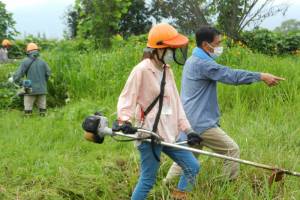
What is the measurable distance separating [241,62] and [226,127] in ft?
9.82

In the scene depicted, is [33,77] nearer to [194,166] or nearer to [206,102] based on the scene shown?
[206,102]

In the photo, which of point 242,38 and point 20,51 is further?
point 20,51

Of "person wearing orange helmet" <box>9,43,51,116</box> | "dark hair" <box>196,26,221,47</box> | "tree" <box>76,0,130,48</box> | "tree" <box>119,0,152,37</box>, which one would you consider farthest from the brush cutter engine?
"tree" <box>119,0,152,37</box>

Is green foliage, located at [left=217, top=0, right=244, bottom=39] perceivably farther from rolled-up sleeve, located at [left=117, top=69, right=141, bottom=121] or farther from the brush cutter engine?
the brush cutter engine

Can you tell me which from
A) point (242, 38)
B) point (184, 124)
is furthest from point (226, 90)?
point (242, 38)

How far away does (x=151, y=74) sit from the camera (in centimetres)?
384

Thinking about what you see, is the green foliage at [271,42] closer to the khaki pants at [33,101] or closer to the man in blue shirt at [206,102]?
the khaki pants at [33,101]

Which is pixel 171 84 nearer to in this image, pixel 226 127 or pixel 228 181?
pixel 228 181

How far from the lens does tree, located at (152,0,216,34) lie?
13.0 metres

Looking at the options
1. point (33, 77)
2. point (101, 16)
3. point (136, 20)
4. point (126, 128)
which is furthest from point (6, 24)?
point (126, 128)

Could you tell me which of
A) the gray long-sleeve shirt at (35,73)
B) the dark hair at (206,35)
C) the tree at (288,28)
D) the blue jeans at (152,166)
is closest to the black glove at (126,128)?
the blue jeans at (152,166)

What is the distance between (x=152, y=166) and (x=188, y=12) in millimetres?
9761

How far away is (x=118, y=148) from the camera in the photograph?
6.14 m

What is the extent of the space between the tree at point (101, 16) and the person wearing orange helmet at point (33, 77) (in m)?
4.62
